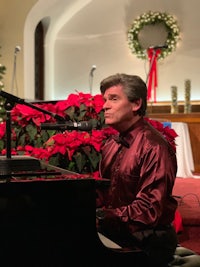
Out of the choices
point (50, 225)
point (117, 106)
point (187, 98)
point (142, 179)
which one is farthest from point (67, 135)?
point (187, 98)

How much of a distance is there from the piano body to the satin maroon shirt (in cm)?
32

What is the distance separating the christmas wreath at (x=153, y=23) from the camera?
9562mm

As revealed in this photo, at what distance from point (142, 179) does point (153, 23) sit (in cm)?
830

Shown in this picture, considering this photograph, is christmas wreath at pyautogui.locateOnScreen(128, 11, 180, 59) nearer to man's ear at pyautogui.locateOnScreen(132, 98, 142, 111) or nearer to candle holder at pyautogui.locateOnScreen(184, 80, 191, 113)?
candle holder at pyautogui.locateOnScreen(184, 80, 191, 113)

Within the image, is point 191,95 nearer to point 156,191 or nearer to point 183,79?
point 183,79

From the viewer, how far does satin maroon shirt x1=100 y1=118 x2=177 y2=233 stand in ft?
5.97

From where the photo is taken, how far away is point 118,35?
33.1 feet

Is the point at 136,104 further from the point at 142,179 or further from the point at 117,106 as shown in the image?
the point at 142,179

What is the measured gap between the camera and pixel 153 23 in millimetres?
9773

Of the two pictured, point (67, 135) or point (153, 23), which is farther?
point (153, 23)

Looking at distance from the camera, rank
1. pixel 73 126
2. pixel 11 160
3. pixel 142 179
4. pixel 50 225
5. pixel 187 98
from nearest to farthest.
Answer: pixel 50 225 → pixel 73 126 → pixel 11 160 → pixel 142 179 → pixel 187 98

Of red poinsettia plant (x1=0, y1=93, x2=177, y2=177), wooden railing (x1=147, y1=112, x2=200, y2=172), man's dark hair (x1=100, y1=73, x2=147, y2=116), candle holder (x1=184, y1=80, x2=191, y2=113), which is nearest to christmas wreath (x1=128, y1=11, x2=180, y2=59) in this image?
candle holder (x1=184, y1=80, x2=191, y2=113)

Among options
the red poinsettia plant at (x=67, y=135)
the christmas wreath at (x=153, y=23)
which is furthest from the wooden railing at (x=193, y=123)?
the red poinsettia plant at (x=67, y=135)

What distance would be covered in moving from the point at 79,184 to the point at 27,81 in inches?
316
